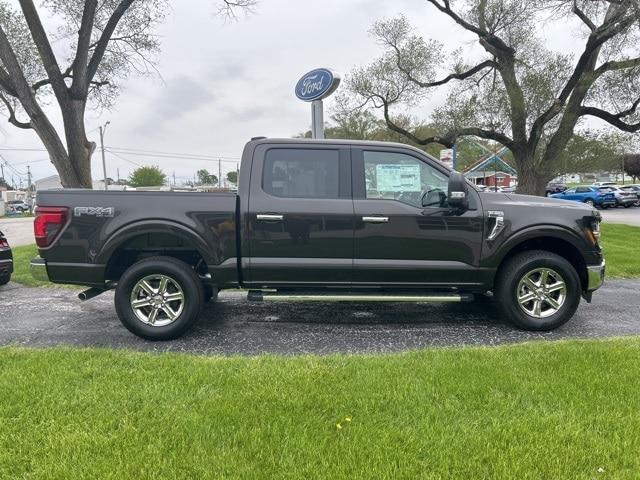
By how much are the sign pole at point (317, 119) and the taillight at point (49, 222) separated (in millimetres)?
5533

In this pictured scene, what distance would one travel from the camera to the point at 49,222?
4.59 metres

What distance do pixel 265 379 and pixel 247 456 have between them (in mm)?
965

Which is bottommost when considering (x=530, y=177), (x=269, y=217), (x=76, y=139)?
(x=269, y=217)

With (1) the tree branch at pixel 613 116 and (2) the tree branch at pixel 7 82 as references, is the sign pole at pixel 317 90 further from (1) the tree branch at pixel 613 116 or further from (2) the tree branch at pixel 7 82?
(1) the tree branch at pixel 613 116

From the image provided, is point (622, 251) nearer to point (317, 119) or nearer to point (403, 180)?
point (317, 119)

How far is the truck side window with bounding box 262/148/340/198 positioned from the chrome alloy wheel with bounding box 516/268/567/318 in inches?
86.5

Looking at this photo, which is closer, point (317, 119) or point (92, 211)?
point (92, 211)

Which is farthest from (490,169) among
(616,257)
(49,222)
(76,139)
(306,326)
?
(49,222)

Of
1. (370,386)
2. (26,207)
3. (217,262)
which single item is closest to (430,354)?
(370,386)

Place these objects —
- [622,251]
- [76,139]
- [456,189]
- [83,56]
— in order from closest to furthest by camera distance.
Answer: [456,189]
[622,251]
[76,139]
[83,56]

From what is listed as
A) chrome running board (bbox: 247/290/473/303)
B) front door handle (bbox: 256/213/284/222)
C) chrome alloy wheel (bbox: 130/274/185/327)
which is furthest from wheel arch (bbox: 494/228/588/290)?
chrome alloy wheel (bbox: 130/274/185/327)

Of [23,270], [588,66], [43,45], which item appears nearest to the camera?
[23,270]

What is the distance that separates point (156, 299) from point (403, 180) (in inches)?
110

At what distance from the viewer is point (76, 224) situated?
461cm
